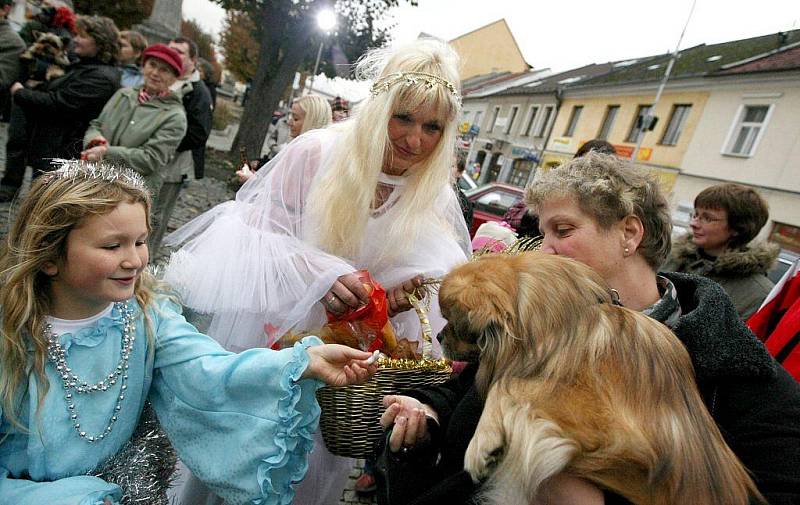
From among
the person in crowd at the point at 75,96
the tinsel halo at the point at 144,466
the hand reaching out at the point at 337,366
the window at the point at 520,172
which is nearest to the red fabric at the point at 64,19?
the person in crowd at the point at 75,96

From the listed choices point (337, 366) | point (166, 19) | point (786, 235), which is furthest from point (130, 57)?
point (786, 235)

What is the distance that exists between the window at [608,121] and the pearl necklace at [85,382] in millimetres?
25651

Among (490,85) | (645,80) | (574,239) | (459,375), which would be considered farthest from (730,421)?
(490,85)

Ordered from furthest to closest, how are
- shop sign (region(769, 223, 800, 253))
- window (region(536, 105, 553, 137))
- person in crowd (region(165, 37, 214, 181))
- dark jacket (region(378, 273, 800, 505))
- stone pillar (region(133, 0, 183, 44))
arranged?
window (region(536, 105, 553, 137)), shop sign (region(769, 223, 800, 253)), stone pillar (region(133, 0, 183, 44)), person in crowd (region(165, 37, 214, 181)), dark jacket (region(378, 273, 800, 505))

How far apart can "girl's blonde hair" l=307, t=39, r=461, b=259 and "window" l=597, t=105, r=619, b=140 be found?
24.5m

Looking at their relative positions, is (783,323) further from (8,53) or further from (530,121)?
(530,121)

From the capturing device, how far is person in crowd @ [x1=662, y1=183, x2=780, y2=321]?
290 centimetres

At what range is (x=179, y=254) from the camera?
6.37ft

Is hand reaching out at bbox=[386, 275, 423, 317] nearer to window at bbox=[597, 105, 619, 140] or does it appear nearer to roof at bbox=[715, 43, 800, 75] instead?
roof at bbox=[715, 43, 800, 75]

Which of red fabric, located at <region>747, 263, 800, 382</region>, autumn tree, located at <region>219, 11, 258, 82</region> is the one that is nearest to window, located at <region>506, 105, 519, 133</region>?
autumn tree, located at <region>219, 11, 258, 82</region>

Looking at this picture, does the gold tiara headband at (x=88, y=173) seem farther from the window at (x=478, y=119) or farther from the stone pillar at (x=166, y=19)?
the window at (x=478, y=119)

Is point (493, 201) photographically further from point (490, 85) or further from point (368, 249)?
point (490, 85)

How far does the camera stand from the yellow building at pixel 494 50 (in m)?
44.6

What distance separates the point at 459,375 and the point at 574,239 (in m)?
0.61
